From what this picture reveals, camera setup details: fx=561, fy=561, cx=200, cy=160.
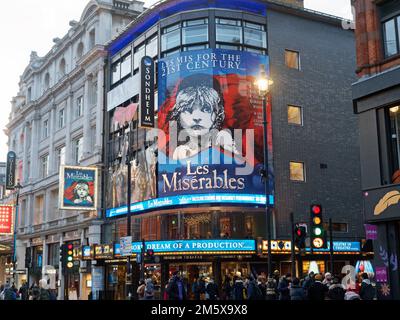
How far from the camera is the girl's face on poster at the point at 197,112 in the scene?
114ft

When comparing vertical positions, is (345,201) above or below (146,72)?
below

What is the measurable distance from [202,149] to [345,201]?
37.2ft

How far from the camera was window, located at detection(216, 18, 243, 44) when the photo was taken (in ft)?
120

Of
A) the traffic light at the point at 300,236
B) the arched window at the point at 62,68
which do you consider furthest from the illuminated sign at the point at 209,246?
the arched window at the point at 62,68

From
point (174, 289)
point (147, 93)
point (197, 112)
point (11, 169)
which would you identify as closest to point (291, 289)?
point (174, 289)

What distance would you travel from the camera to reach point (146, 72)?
37.1 metres

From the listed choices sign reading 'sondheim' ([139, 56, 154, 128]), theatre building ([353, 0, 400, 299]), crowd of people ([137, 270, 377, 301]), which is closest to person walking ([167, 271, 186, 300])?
crowd of people ([137, 270, 377, 301])

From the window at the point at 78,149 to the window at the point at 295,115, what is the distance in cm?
1965

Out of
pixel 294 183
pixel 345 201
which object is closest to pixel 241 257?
pixel 294 183

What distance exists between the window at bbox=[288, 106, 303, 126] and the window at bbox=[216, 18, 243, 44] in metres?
5.87

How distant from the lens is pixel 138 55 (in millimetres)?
40969

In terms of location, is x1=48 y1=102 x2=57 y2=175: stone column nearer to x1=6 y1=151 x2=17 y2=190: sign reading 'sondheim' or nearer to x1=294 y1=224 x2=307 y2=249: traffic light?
x1=6 y1=151 x2=17 y2=190: sign reading 'sondheim'
